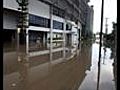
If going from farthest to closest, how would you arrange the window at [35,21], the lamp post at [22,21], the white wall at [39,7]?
the window at [35,21], the white wall at [39,7], the lamp post at [22,21]

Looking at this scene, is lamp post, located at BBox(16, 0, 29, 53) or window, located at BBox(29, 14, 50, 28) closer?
lamp post, located at BBox(16, 0, 29, 53)

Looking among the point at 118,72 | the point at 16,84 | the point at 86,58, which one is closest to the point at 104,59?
the point at 86,58

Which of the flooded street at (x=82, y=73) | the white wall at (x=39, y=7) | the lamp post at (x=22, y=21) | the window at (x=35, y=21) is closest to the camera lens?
the flooded street at (x=82, y=73)

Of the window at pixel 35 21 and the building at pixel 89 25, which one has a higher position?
the window at pixel 35 21

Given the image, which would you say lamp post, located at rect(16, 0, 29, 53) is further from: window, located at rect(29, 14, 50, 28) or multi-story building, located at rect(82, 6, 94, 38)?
window, located at rect(29, 14, 50, 28)

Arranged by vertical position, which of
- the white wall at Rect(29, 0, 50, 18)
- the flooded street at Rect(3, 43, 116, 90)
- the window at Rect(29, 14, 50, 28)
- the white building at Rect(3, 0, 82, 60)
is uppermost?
the white wall at Rect(29, 0, 50, 18)

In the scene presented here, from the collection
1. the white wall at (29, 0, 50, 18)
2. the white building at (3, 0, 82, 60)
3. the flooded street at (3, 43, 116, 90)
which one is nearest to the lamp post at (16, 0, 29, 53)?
the white building at (3, 0, 82, 60)

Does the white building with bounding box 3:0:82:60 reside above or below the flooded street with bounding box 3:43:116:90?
above

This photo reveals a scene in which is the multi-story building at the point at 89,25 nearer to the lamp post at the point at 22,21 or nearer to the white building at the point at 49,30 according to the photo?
the white building at the point at 49,30

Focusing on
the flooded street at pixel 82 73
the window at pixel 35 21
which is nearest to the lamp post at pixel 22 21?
the flooded street at pixel 82 73

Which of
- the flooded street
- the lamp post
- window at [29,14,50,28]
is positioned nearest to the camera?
the flooded street

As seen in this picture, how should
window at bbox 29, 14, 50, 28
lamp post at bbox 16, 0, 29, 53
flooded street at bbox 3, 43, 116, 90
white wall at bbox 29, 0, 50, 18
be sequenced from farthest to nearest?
window at bbox 29, 14, 50, 28 < white wall at bbox 29, 0, 50, 18 < lamp post at bbox 16, 0, 29, 53 < flooded street at bbox 3, 43, 116, 90

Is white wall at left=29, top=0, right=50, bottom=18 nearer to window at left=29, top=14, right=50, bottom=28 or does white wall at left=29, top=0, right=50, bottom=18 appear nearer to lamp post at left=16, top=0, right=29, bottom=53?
window at left=29, top=14, right=50, bottom=28

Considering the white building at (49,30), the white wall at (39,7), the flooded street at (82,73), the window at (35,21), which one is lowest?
the flooded street at (82,73)
